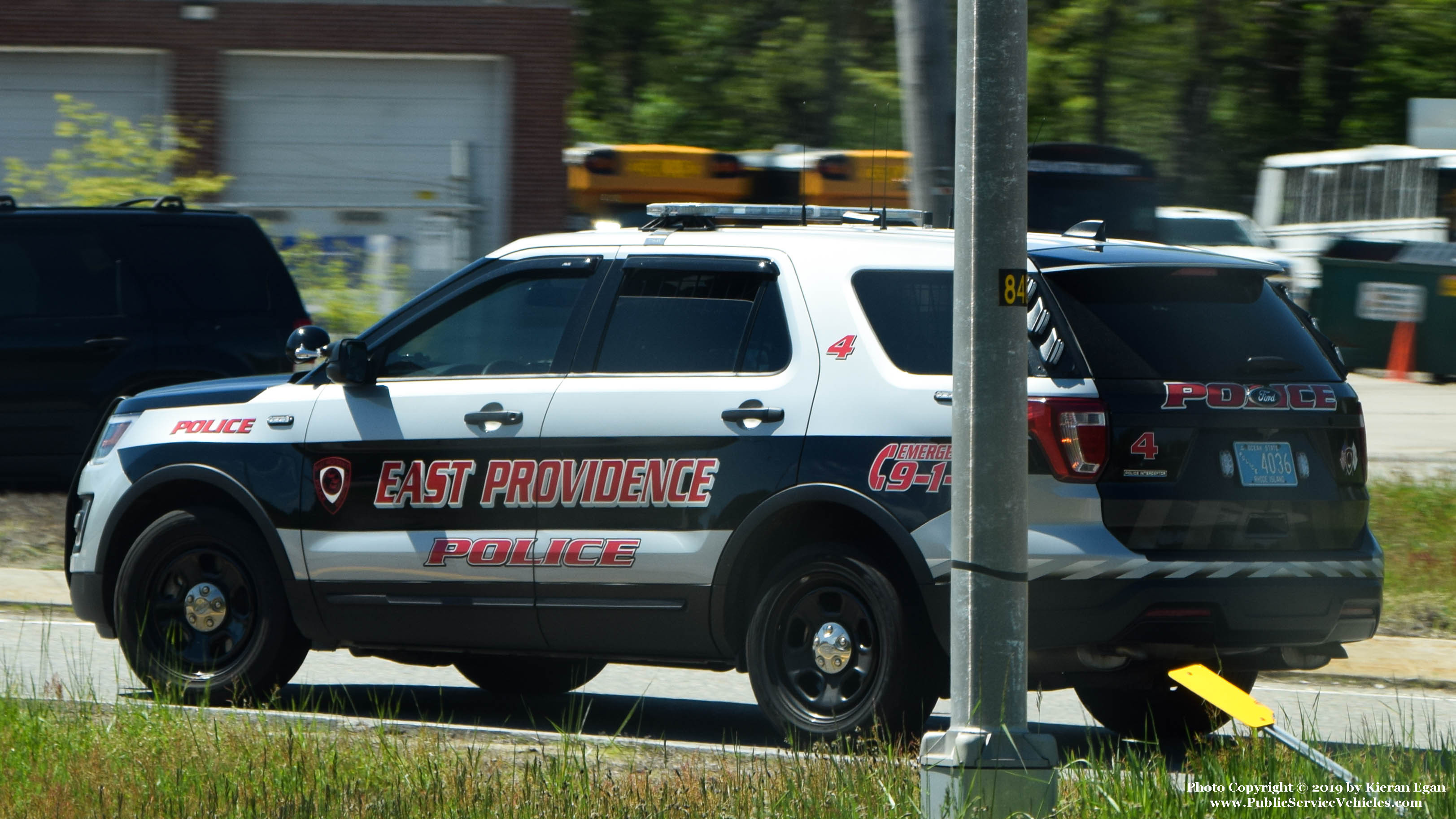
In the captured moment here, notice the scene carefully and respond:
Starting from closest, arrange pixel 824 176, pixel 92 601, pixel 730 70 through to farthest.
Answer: pixel 92 601 → pixel 824 176 → pixel 730 70

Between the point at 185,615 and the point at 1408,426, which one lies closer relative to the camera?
the point at 185,615

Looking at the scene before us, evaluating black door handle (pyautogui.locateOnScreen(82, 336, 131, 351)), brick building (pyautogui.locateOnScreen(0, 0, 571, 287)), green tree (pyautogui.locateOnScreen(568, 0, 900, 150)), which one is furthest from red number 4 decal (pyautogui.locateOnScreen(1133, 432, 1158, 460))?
green tree (pyautogui.locateOnScreen(568, 0, 900, 150))

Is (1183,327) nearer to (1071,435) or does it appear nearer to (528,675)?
(1071,435)

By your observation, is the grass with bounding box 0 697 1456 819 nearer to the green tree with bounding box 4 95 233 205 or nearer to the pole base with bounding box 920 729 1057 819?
the pole base with bounding box 920 729 1057 819

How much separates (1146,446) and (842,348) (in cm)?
111

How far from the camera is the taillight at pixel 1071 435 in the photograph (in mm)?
6043

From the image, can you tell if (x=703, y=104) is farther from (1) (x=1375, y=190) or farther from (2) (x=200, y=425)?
(2) (x=200, y=425)

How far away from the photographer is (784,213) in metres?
7.37

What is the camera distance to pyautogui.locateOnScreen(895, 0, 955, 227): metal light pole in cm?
1112

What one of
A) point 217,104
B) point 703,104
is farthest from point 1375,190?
point 217,104

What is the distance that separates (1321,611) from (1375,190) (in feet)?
95.6

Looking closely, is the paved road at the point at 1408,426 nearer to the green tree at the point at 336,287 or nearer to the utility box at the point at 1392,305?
the utility box at the point at 1392,305

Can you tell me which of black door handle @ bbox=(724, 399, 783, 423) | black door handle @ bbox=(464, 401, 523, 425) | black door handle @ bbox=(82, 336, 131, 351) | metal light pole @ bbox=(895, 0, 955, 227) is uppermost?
metal light pole @ bbox=(895, 0, 955, 227)

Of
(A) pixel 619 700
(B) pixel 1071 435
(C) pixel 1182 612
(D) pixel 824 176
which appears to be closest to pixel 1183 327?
(B) pixel 1071 435
